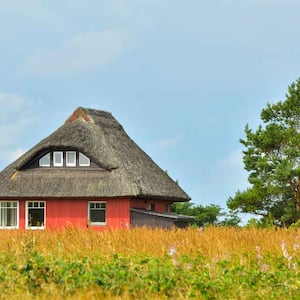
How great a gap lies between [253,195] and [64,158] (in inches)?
410

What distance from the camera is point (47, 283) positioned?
11.7 m

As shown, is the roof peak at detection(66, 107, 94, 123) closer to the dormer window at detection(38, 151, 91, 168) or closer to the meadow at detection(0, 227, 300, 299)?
the dormer window at detection(38, 151, 91, 168)

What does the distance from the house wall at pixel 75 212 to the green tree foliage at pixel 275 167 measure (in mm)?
5481

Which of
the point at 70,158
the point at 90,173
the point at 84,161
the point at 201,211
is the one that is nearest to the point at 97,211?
the point at 90,173

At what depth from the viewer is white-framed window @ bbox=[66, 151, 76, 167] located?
1693 inches

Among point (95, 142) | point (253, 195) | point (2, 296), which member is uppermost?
point (95, 142)

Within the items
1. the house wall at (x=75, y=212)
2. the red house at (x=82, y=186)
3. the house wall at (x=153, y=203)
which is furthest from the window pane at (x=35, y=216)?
the house wall at (x=153, y=203)

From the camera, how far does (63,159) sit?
142 ft

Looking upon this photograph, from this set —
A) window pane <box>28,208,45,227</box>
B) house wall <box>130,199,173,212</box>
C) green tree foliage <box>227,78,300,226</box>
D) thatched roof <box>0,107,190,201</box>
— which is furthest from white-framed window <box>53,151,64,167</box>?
green tree foliage <box>227,78,300,226</box>

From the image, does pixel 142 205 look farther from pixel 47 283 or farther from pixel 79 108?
pixel 47 283

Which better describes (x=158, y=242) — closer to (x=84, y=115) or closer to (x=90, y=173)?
(x=90, y=173)

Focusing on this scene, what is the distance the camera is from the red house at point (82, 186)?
133ft

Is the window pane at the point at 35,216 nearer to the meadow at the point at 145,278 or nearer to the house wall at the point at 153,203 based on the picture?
the house wall at the point at 153,203

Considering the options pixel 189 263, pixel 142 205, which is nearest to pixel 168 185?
pixel 142 205
